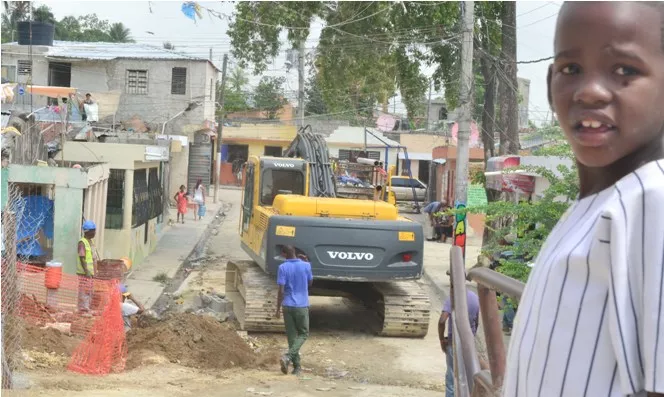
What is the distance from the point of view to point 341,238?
43.4 feet

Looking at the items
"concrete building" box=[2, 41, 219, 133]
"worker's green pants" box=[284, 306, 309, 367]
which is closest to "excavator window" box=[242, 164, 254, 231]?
"worker's green pants" box=[284, 306, 309, 367]

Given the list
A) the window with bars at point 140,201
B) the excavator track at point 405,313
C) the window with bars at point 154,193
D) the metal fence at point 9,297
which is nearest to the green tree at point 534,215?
the excavator track at point 405,313

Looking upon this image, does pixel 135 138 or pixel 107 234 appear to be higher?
pixel 135 138

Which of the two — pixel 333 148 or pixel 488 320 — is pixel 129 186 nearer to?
pixel 488 320

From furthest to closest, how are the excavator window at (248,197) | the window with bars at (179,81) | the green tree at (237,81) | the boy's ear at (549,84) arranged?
1. the green tree at (237,81)
2. the window with bars at (179,81)
3. the excavator window at (248,197)
4. the boy's ear at (549,84)

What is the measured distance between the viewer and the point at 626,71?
1.38m

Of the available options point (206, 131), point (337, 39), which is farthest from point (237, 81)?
point (337, 39)

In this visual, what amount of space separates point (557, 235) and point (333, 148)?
5293cm

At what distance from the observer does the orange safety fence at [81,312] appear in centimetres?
1008

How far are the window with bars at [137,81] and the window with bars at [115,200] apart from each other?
2087 centimetres

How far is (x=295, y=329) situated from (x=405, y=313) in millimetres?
2965

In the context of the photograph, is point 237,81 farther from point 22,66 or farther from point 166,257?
point 166,257

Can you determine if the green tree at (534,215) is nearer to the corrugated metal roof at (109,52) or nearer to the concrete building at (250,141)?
the corrugated metal roof at (109,52)

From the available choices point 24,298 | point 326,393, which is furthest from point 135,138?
point 326,393
